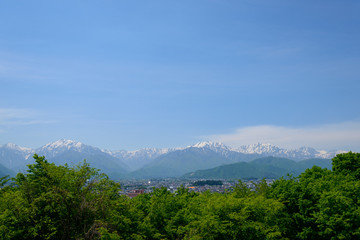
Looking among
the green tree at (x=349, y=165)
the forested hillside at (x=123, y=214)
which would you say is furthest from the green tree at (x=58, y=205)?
the green tree at (x=349, y=165)

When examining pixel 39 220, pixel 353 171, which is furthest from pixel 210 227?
pixel 353 171

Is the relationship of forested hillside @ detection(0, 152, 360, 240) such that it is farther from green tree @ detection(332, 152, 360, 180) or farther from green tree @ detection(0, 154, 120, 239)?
green tree @ detection(332, 152, 360, 180)

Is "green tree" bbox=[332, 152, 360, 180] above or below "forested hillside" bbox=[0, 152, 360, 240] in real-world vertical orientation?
above

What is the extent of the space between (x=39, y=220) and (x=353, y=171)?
149 ft

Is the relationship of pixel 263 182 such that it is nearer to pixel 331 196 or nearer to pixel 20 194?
pixel 331 196

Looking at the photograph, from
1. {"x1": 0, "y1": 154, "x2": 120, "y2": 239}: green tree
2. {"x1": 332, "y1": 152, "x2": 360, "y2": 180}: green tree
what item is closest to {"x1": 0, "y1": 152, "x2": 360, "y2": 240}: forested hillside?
{"x1": 0, "y1": 154, "x2": 120, "y2": 239}: green tree

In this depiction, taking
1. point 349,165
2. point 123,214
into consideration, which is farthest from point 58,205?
point 349,165

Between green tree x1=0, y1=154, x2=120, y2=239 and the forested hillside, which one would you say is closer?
green tree x1=0, y1=154, x2=120, y2=239

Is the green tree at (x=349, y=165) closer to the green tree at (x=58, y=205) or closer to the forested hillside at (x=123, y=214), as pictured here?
the forested hillside at (x=123, y=214)

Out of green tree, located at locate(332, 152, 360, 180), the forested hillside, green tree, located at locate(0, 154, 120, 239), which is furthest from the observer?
green tree, located at locate(332, 152, 360, 180)

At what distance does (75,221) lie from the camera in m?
27.9

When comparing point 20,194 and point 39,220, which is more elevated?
point 20,194

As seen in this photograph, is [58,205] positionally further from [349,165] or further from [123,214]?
[349,165]

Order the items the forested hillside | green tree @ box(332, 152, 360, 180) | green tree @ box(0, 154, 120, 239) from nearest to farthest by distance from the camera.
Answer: green tree @ box(0, 154, 120, 239) → the forested hillside → green tree @ box(332, 152, 360, 180)
